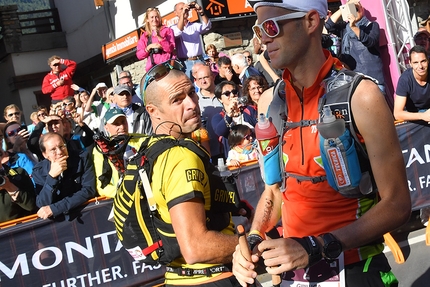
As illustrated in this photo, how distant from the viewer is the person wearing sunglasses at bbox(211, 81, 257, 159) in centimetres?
765

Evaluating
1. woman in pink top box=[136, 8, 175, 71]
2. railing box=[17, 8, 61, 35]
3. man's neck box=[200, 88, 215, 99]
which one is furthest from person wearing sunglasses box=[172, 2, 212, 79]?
railing box=[17, 8, 61, 35]

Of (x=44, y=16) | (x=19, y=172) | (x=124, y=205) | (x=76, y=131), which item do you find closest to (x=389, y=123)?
A: (x=124, y=205)

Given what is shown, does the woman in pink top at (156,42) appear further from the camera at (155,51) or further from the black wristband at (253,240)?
the black wristband at (253,240)

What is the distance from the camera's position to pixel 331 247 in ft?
7.48

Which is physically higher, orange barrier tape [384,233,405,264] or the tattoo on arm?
the tattoo on arm

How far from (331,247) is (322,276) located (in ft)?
1.45

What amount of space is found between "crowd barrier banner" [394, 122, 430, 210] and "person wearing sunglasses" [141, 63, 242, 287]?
15.8 ft

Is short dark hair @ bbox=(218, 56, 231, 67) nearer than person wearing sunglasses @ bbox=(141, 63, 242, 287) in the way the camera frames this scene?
No

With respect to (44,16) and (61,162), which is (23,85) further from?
(61,162)

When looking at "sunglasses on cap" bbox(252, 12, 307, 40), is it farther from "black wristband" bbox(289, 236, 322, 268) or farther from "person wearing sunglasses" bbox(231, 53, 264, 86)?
"person wearing sunglasses" bbox(231, 53, 264, 86)

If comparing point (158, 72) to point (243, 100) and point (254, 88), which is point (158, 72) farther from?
point (254, 88)

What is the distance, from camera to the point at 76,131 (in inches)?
321

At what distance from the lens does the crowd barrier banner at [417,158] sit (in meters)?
7.38

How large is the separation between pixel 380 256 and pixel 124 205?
4.03 feet
